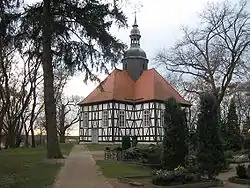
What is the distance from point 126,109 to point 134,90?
4282 millimetres

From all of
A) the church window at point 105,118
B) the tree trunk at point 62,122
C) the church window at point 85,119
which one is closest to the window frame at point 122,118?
the church window at point 105,118

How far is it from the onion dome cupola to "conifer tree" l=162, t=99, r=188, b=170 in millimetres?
42727

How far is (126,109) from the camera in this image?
55094mm

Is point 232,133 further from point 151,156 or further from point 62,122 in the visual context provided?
point 62,122

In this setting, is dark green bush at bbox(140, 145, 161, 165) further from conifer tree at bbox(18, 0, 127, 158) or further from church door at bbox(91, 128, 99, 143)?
church door at bbox(91, 128, 99, 143)

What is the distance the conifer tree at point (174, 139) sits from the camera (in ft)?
57.6

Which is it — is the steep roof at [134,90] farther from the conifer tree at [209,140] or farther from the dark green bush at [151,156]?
the conifer tree at [209,140]

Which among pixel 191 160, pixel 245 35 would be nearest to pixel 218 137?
pixel 191 160

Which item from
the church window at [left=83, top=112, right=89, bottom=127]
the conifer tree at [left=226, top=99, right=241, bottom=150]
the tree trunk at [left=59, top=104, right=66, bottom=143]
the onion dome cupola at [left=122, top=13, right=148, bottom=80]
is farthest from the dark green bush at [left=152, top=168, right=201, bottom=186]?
the tree trunk at [left=59, top=104, right=66, bottom=143]

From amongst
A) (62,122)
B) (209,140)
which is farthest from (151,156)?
(62,122)

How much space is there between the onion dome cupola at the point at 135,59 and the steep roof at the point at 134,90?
126 centimetres

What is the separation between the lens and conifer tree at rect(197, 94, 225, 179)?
15.8 meters

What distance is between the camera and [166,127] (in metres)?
17.9

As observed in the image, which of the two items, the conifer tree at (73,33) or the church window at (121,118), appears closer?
the conifer tree at (73,33)
